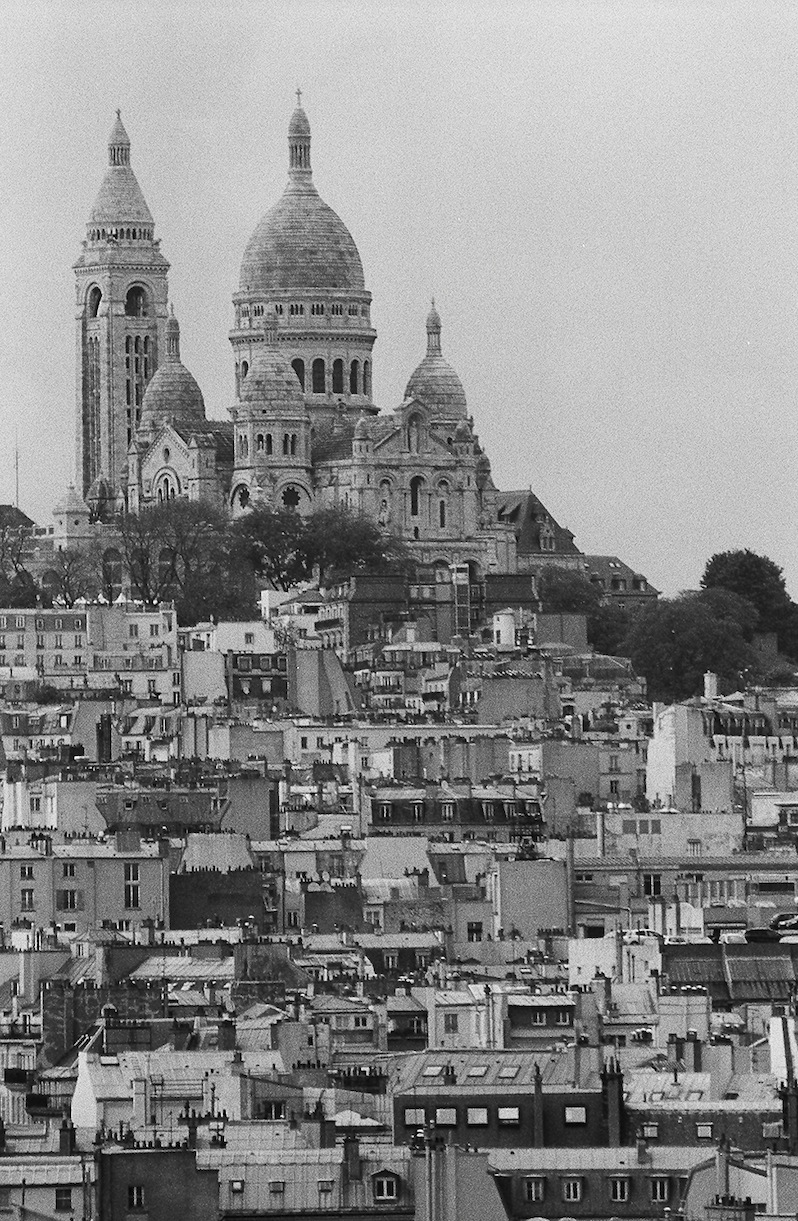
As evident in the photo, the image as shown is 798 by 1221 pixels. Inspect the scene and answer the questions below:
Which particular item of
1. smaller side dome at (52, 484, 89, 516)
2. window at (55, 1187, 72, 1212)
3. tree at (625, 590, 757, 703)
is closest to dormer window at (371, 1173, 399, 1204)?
window at (55, 1187, 72, 1212)

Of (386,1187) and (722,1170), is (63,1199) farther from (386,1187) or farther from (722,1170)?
→ (722,1170)

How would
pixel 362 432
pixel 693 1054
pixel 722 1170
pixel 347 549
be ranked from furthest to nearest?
pixel 362 432 → pixel 347 549 → pixel 693 1054 → pixel 722 1170

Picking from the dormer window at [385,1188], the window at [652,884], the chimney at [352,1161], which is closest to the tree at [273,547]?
the window at [652,884]

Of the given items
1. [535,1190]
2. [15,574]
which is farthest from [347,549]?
[535,1190]

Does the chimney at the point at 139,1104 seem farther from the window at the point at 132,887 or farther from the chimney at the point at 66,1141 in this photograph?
the window at the point at 132,887

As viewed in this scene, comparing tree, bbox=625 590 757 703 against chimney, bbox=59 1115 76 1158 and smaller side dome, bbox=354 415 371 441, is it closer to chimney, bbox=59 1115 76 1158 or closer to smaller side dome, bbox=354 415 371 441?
smaller side dome, bbox=354 415 371 441

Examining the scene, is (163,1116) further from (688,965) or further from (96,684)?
(96,684)
